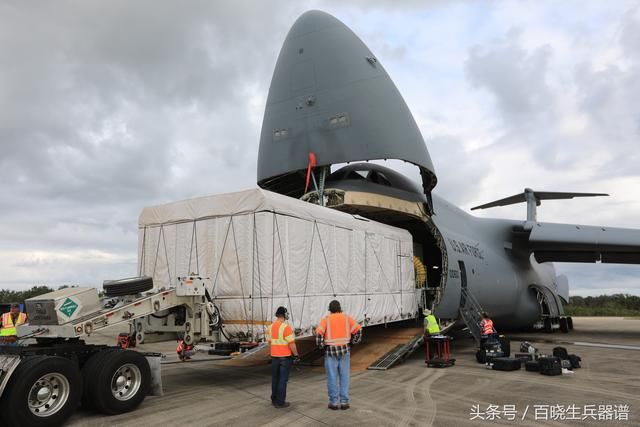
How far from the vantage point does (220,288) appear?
928 cm

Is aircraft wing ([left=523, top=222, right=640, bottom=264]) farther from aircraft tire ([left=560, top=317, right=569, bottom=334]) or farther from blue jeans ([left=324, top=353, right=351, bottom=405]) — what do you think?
blue jeans ([left=324, top=353, right=351, bottom=405])

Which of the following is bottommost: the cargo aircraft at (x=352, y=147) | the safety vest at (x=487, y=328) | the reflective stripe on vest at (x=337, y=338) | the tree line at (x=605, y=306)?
the tree line at (x=605, y=306)

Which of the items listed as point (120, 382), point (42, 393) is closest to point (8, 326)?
point (120, 382)

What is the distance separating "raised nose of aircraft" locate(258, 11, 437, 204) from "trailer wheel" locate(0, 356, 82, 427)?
30.6 ft

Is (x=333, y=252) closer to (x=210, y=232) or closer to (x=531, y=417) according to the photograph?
(x=210, y=232)

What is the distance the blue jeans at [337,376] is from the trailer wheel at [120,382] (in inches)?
111

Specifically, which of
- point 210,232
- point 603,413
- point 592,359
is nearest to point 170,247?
point 210,232

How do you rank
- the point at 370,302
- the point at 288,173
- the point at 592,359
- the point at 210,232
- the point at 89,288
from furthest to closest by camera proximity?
the point at 288,173 → the point at 592,359 → the point at 370,302 → the point at 210,232 → the point at 89,288

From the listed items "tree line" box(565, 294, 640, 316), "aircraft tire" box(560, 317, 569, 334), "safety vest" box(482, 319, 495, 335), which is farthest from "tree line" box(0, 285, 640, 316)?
"safety vest" box(482, 319, 495, 335)

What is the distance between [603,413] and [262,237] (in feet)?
20.1

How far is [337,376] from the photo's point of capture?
24.8ft

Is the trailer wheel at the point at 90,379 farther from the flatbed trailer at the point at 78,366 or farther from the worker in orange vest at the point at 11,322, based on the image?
the worker in orange vest at the point at 11,322

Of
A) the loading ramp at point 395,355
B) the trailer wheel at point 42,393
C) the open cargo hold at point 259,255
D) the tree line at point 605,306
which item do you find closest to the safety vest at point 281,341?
the open cargo hold at point 259,255

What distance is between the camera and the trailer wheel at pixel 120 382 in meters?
6.84
